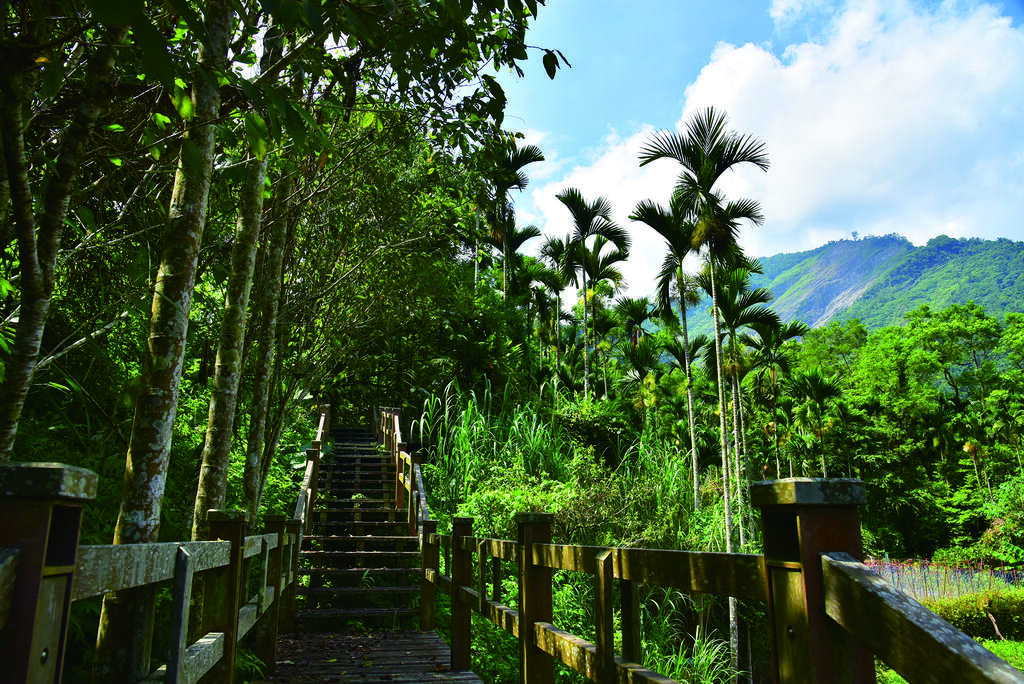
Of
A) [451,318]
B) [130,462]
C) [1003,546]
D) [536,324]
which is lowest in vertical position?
[1003,546]

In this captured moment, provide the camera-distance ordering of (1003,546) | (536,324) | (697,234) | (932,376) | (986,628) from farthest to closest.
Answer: (932,376) < (1003,546) < (536,324) < (986,628) < (697,234)

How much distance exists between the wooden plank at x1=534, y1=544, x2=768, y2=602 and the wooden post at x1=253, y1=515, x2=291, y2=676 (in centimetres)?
348

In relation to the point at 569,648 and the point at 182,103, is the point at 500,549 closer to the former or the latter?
the point at 569,648

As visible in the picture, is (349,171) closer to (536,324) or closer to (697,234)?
(697,234)

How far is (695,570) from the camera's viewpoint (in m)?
1.87

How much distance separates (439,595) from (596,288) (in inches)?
598

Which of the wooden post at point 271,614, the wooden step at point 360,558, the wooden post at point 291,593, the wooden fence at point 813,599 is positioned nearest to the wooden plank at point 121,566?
the wooden fence at point 813,599

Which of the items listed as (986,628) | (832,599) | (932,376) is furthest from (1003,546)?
(832,599)

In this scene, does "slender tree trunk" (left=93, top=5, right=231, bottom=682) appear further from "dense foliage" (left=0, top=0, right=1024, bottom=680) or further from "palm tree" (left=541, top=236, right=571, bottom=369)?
"palm tree" (left=541, top=236, right=571, bottom=369)

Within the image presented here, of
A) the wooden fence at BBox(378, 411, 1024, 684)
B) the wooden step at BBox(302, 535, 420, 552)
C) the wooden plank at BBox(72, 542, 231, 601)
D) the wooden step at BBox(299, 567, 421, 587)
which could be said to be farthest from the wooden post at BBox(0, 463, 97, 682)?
the wooden step at BBox(302, 535, 420, 552)

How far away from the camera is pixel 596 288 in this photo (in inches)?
898

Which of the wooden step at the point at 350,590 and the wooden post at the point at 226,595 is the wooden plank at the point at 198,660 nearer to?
the wooden post at the point at 226,595

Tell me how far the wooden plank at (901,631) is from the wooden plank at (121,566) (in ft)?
4.75

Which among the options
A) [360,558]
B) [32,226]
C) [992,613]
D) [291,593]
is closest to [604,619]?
[32,226]
